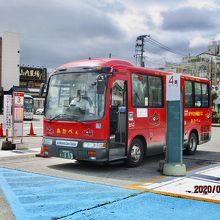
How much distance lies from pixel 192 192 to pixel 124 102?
3.54 meters

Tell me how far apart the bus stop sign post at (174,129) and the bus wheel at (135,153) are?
124 centimetres

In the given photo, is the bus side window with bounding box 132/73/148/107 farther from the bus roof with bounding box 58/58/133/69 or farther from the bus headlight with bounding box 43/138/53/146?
the bus headlight with bounding box 43/138/53/146

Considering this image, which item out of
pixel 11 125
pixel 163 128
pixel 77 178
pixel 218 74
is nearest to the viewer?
pixel 77 178

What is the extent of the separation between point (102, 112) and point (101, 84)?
70cm

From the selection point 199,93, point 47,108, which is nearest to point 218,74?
point 199,93

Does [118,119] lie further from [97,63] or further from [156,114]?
[156,114]

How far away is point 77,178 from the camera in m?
9.16

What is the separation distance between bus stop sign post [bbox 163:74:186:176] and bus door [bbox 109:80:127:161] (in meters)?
1.28

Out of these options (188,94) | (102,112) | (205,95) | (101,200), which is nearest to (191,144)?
(188,94)

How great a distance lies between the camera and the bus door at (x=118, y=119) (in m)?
10.2

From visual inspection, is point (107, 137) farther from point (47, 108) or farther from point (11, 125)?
point (11, 125)

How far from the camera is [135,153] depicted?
10898 mm

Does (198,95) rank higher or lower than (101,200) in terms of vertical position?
higher

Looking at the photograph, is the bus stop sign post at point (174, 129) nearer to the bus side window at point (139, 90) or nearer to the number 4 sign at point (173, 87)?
the number 4 sign at point (173, 87)
